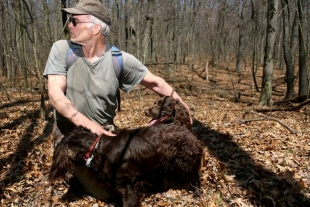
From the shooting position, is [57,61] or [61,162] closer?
[61,162]

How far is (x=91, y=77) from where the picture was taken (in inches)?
119

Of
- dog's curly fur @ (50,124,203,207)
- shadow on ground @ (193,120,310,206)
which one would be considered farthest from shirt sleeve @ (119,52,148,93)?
shadow on ground @ (193,120,310,206)

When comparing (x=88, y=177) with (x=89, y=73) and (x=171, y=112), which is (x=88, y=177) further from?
(x=171, y=112)

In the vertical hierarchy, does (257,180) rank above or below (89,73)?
below

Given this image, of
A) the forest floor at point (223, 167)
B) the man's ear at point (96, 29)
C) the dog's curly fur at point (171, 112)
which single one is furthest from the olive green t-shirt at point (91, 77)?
the forest floor at point (223, 167)

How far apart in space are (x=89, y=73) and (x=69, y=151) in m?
0.97

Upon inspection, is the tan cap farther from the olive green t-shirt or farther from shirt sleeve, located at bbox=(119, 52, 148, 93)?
shirt sleeve, located at bbox=(119, 52, 148, 93)

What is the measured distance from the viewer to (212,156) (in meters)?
4.48

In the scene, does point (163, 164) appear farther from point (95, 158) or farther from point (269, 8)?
point (269, 8)

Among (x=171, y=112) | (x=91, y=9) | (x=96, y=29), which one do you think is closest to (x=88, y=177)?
(x=171, y=112)

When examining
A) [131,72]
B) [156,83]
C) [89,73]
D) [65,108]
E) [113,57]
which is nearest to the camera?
[65,108]

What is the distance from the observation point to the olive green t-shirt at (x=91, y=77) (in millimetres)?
2930

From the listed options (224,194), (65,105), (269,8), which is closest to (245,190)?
(224,194)

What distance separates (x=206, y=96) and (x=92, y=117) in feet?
34.2
